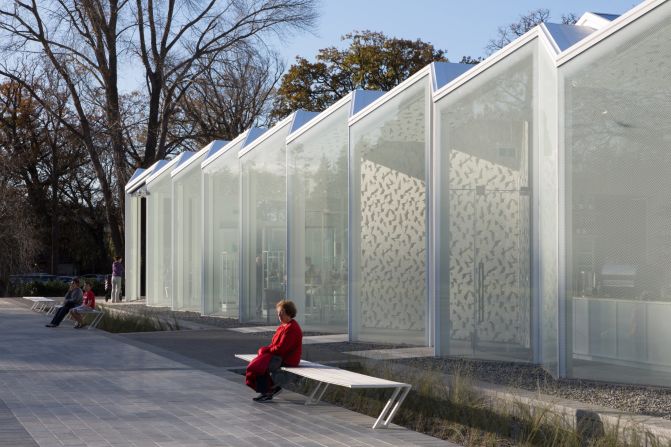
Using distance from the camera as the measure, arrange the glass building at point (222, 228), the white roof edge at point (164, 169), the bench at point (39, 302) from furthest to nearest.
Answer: the white roof edge at point (164, 169) → the bench at point (39, 302) → the glass building at point (222, 228)

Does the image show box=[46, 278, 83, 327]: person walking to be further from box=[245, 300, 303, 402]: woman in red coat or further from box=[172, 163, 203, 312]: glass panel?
box=[245, 300, 303, 402]: woman in red coat

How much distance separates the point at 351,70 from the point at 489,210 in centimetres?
3431

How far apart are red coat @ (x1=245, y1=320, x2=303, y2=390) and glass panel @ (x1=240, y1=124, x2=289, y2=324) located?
11653 mm

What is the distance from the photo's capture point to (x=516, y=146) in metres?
14.6

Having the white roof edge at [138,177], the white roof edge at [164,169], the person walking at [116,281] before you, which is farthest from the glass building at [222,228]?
the person walking at [116,281]

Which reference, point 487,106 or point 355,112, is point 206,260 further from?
point 487,106

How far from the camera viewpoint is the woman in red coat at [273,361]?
429 inches

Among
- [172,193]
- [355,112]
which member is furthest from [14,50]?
[355,112]

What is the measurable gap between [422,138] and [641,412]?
8.30 m

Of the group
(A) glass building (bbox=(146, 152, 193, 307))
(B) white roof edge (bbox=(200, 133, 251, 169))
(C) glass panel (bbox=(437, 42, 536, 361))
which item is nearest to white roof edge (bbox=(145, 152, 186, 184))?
(A) glass building (bbox=(146, 152, 193, 307))

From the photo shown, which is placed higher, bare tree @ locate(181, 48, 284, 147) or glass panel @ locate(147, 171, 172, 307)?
bare tree @ locate(181, 48, 284, 147)

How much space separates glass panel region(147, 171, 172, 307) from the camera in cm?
3319

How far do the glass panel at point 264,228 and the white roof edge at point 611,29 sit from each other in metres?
11.4

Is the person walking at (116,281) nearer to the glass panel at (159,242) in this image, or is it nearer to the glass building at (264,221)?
the glass panel at (159,242)
